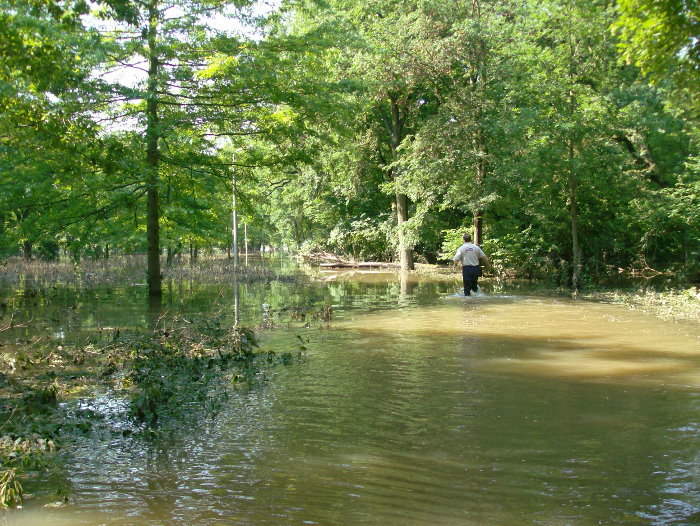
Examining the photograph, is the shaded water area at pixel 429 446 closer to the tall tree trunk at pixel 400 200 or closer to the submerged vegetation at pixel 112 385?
the submerged vegetation at pixel 112 385

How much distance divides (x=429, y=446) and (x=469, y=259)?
1273 cm

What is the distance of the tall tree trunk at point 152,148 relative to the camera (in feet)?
41.4

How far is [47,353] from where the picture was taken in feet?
28.8

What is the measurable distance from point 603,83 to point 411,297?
1115 cm

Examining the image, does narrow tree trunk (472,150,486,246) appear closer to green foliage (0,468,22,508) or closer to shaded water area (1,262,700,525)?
shaded water area (1,262,700,525)

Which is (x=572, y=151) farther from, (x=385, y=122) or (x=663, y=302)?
(x=385, y=122)

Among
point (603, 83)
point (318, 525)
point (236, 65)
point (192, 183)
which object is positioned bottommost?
point (318, 525)

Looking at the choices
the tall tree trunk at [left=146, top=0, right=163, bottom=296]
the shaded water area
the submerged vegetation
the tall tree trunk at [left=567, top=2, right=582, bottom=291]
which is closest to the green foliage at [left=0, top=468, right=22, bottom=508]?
the submerged vegetation

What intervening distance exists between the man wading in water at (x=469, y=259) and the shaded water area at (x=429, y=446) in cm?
737

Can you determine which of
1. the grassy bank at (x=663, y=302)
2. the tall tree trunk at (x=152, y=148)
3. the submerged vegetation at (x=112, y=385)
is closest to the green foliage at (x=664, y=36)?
the submerged vegetation at (x=112, y=385)

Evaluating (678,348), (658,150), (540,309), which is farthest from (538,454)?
(658,150)

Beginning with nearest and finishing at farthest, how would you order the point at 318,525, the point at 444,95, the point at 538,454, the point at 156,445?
the point at 318,525 → the point at 538,454 → the point at 156,445 → the point at 444,95

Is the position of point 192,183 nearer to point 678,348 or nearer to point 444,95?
point 678,348

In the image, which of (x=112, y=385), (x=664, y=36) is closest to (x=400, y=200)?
(x=112, y=385)
